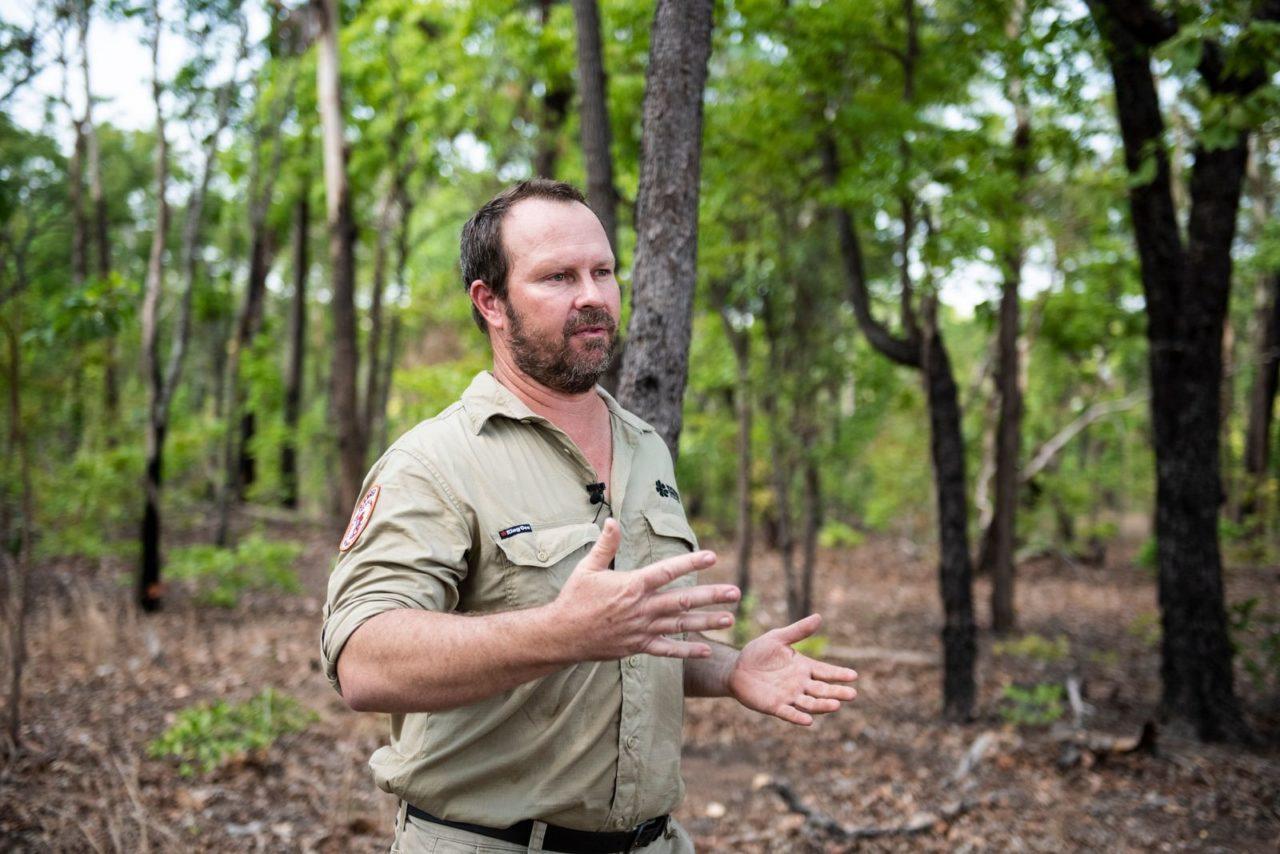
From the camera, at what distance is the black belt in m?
1.79

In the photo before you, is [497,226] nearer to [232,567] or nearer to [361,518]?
[361,518]

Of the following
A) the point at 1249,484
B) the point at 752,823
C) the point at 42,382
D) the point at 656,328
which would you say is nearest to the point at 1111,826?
the point at 752,823

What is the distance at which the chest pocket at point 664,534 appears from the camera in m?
2.02

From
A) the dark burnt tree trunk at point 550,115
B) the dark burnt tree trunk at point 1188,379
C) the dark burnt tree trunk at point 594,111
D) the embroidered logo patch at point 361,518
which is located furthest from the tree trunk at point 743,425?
the embroidered logo patch at point 361,518

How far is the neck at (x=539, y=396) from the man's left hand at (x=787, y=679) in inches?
26.1

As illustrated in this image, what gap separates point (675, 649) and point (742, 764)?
5632 millimetres

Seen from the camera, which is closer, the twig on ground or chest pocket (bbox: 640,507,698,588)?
chest pocket (bbox: 640,507,698,588)

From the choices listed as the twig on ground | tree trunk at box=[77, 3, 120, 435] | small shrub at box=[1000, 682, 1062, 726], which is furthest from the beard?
tree trunk at box=[77, 3, 120, 435]

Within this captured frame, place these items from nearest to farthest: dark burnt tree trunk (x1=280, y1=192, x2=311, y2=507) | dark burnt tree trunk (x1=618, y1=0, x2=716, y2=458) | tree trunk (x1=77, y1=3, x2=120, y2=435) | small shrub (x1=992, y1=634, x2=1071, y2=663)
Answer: dark burnt tree trunk (x1=618, y1=0, x2=716, y2=458)
tree trunk (x1=77, y1=3, x2=120, y2=435)
small shrub (x1=992, y1=634, x2=1071, y2=663)
dark burnt tree trunk (x1=280, y1=192, x2=311, y2=507)

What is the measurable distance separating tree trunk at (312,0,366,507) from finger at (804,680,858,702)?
28.8ft

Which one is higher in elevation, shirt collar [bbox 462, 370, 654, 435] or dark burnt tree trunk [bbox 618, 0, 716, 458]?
dark burnt tree trunk [bbox 618, 0, 716, 458]

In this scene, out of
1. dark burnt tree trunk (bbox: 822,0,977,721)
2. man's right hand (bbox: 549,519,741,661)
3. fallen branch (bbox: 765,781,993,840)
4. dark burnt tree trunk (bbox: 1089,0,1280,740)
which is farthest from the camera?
dark burnt tree trunk (bbox: 822,0,977,721)

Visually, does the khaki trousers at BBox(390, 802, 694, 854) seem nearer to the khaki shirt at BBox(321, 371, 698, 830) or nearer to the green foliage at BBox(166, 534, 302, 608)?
the khaki shirt at BBox(321, 371, 698, 830)

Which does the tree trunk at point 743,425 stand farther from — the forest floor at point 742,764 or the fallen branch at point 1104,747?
the fallen branch at point 1104,747
